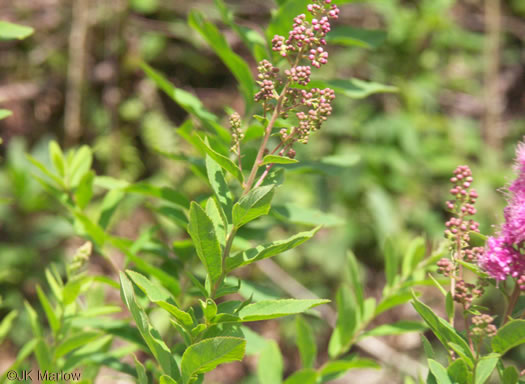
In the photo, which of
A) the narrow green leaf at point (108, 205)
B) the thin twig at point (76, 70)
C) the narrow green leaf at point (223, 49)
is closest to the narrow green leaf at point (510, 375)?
the narrow green leaf at point (223, 49)

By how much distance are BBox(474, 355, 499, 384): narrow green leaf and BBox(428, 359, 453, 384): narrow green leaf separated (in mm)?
37

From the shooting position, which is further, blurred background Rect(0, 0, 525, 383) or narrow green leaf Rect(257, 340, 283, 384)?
blurred background Rect(0, 0, 525, 383)

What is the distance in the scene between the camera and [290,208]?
983 millimetres

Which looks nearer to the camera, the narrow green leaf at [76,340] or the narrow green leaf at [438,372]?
the narrow green leaf at [438,372]

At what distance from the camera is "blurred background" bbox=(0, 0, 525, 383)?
3016 millimetres

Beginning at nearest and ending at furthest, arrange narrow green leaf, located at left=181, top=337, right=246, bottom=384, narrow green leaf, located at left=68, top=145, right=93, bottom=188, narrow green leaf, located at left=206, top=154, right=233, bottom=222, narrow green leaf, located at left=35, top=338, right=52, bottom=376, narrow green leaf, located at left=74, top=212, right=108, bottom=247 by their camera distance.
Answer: narrow green leaf, located at left=181, top=337, right=246, bottom=384
narrow green leaf, located at left=206, top=154, right=233, bottom=222
narrow green leaf, located at left=35, top=338, right=52, bottom=376
narrow green leaf, located at left=74, top=212, right=108, bottom=247
narrow green leaf, located at left=68, top=145, right=93, bottom=188

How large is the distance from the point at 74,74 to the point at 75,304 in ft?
7.33

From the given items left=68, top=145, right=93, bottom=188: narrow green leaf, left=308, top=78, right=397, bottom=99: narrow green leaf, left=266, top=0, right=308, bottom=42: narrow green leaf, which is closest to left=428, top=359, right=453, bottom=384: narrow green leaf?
left=308, top=78, right=397, bottom=99: narrow green leaf

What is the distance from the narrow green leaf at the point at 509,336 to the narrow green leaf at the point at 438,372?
0.07m

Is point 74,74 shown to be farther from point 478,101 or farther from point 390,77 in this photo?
point 478,101

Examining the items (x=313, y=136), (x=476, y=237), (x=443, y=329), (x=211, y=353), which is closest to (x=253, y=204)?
(x=211, y=353)

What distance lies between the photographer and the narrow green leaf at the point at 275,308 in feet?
2.11

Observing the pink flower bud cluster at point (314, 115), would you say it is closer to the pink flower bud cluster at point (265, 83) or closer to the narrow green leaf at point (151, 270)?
the pink flower bud cluster at point (265, 83)

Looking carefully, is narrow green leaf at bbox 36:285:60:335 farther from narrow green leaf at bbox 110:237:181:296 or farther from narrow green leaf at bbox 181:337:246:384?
narrow green leaf at bbox 181:337:246:384
